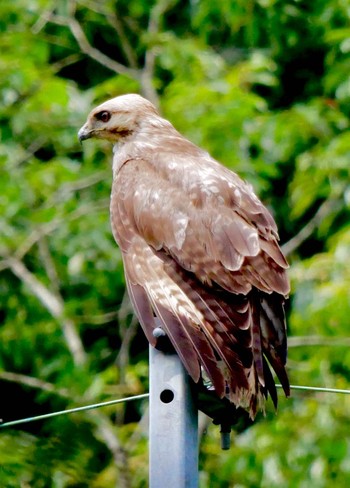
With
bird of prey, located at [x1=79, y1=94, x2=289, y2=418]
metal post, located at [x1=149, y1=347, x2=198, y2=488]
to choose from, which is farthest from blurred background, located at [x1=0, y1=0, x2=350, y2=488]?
metal post, located at [x1=149, y1=347, x2=198, y2=488]

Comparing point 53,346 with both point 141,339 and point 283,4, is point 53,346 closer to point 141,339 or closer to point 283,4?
point 141,339

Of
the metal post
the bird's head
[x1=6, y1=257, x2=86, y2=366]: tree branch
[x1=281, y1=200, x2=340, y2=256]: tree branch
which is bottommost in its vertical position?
[x1=6, y1=257, x2=86, y2=366]: tree branch

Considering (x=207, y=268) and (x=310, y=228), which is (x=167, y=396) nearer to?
(x=207, y=268)

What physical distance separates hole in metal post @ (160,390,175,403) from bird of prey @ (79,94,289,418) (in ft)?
0.29

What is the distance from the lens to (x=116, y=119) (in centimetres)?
560

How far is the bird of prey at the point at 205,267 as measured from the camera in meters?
4.01

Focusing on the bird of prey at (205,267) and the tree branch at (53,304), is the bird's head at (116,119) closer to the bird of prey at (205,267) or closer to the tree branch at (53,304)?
the bird of prey at (205,267)

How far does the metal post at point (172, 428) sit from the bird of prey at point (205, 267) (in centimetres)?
6

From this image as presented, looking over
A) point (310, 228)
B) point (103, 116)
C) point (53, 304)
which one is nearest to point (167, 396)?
point (103, 116)

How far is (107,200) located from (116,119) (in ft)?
6.49

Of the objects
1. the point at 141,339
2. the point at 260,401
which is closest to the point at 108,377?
the point at 141,339

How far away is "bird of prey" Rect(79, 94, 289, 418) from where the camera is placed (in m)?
4.01

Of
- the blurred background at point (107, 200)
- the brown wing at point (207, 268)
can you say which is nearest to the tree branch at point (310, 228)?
the blurred background at point (107, 200)

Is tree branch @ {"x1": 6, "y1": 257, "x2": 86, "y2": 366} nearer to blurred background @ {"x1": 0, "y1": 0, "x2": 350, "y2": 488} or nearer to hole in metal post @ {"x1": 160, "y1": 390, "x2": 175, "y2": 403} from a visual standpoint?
blurred background @ {"x1": 0, "y1": 0, "x2": 350, "y2": 488}
